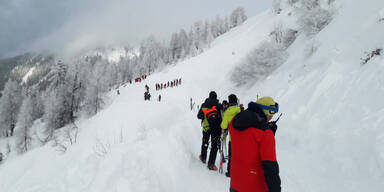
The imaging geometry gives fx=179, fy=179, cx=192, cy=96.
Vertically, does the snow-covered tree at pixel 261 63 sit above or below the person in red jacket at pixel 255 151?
above

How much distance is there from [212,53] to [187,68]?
9601 millimetres

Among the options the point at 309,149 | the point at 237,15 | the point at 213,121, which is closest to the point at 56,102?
the point at 213,121

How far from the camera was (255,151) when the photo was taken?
1995 millimetres

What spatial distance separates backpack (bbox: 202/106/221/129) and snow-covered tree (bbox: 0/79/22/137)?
4802cm

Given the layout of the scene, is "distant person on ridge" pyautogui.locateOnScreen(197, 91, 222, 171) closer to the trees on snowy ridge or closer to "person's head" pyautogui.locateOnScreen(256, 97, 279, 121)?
"person's head" pyautogui.locateOnScreen(256, 97, 279, 121)

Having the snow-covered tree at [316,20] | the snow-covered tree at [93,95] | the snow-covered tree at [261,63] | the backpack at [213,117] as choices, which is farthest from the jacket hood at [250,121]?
the snow-covered tree at [93,95]

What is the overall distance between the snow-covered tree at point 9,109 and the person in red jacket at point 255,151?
50.0 metres

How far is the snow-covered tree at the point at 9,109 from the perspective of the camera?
35.3m

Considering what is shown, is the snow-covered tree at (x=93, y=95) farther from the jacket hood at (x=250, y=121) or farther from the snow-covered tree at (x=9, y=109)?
the jacket hood at (x=250, y=121)

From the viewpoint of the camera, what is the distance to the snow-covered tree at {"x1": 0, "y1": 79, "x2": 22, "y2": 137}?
116 ft

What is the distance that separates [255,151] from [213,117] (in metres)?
3.01

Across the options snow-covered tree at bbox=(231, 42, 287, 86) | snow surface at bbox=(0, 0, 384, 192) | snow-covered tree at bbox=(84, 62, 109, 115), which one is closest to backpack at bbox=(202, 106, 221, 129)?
snow surface at bbox=(0, 0, 384, 192)

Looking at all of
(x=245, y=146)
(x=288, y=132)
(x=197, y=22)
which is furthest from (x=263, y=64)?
(x=197, y=22)

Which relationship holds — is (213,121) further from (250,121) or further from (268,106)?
(250,121)
